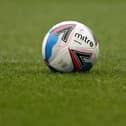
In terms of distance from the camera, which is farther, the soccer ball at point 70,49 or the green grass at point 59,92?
the soccer ball at point 70,49

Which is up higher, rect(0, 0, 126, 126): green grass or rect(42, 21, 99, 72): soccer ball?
rect(42, 21, 99, 72): soccer ball

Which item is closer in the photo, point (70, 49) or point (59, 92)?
point (59, 92)

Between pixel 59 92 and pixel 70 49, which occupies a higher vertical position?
pixel 70 49

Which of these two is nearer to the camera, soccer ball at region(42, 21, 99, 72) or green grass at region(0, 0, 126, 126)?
green grass at region(0, 0, 126, 126)

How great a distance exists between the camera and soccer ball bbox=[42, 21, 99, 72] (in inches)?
363

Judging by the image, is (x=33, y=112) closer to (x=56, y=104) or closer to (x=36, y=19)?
(x=56, y=104)

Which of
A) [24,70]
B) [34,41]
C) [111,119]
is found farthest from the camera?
[34,41]

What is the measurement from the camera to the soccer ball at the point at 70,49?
923cm

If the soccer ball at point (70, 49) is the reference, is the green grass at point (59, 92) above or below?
below

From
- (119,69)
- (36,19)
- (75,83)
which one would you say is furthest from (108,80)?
(36,19)

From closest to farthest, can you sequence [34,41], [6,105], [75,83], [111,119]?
[111,119], [6,105], [75,83], [34,41]

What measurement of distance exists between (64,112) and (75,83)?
6.27ft

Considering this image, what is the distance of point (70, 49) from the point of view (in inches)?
364

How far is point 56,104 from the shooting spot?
6926 mm
